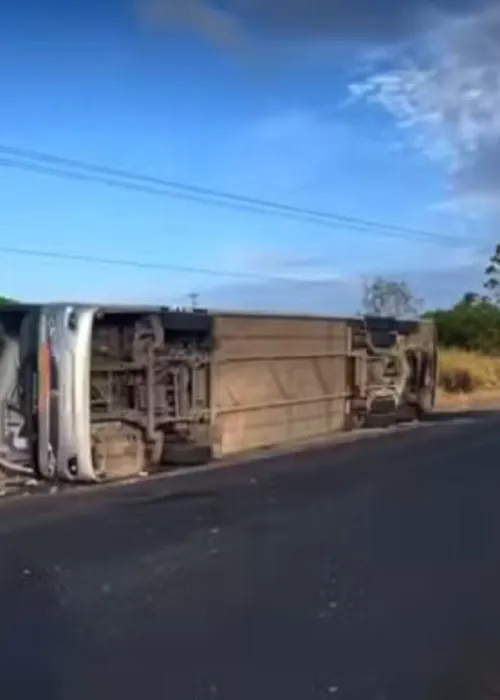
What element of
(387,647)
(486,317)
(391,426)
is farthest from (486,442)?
(486,317)

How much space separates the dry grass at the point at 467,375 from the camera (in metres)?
49.2

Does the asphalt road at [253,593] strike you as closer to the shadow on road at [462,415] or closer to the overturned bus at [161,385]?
the overturned bus at [161,385]

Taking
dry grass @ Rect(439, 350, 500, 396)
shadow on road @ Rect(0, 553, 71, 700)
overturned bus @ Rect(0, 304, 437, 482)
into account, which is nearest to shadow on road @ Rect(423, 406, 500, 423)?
overturned bus @ Rect(0, 304, 437, 482)

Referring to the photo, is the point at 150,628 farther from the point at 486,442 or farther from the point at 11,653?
the point at 486,442

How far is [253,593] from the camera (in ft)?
29.2

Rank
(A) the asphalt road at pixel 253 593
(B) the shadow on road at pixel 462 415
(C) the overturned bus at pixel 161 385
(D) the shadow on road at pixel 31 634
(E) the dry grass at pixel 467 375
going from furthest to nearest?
(E) the dry grass at pixel 467 375 → (B) the shadow on road at pixel 462 415 → (C) the overturned bus at pixel 161 385 → (A) the asphalt road at pixel 253 593 → (D) the shadow on road at pixel 31 634

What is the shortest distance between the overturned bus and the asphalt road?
173 cm

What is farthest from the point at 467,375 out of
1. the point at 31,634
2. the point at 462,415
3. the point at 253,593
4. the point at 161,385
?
the point at 31,634

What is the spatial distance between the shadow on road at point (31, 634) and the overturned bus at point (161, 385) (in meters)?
6.95

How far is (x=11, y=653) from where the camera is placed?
23.6ft

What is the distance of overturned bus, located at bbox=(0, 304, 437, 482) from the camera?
1689 centimetres

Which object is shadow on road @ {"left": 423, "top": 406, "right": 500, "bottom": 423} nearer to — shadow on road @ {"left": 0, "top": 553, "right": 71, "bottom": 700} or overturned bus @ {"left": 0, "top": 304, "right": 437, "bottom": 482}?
overturned bus @ {"left": 0, "top": 304, "right": 437, "bottom": 482}

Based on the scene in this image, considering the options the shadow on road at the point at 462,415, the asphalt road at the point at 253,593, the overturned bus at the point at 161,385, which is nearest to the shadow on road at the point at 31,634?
the asphalt road at the point at 253,593

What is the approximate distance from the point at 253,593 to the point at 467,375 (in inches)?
1677
